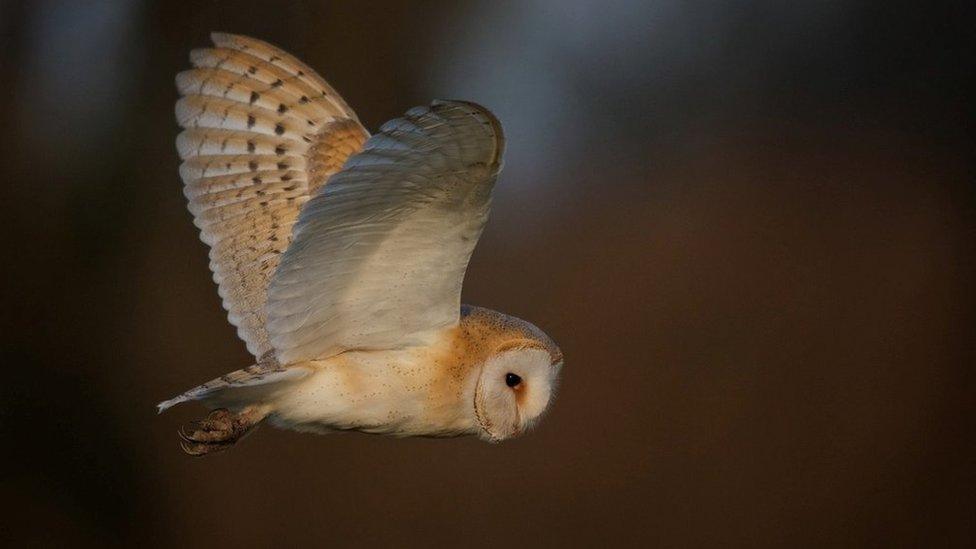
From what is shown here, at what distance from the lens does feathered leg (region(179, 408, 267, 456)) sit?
1.27 metres

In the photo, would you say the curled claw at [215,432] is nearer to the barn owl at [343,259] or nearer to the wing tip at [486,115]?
the barn owl at [343,259]

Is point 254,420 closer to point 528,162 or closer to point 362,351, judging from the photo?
point 362,351

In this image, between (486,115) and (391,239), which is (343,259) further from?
(486,115)

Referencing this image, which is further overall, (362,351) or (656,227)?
(656,227)

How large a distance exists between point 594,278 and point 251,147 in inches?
73.0

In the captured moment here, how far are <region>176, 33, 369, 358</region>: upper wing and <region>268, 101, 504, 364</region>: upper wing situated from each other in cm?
31

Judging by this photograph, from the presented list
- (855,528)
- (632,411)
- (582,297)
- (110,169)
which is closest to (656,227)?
(582,297)

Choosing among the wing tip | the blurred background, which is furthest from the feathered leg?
the blurred background

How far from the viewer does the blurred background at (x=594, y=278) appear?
303 centimetres

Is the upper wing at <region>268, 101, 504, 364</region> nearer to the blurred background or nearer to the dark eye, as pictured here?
the dark eye

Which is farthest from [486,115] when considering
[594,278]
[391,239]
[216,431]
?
[594,278]

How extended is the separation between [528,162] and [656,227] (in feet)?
1.70

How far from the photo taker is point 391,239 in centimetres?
115

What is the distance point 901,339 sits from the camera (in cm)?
344
